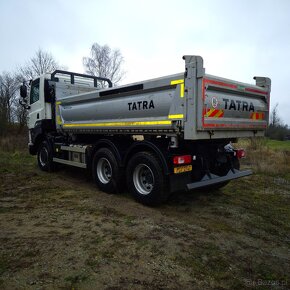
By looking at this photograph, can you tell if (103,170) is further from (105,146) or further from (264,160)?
(264,160)

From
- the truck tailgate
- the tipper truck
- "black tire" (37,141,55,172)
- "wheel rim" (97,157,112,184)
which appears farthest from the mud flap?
"black tire" (37,141,55,172)

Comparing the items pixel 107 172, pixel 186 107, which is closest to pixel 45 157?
pixel 107 172

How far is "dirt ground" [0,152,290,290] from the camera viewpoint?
2.67m

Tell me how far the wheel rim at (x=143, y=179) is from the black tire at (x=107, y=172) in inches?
20.9

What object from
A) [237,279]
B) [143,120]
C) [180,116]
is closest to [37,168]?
[143,120]

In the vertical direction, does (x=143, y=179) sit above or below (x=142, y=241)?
above

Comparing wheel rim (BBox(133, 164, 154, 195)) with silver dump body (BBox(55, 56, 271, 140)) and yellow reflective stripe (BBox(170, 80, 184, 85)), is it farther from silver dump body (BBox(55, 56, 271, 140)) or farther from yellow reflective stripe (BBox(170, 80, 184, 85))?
yellow reflective stripe (BBox(170, 80, 184, 85))

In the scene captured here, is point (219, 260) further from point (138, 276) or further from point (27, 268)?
point (27, 268)

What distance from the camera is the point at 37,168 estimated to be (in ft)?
30.4

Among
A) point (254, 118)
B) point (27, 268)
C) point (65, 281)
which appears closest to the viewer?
point (65, 281)

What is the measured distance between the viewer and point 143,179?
5.20m

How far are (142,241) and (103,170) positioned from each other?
2988mm

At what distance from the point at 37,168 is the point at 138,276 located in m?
7.61

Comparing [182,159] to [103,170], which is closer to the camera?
[182,159]
